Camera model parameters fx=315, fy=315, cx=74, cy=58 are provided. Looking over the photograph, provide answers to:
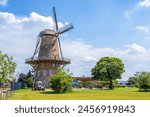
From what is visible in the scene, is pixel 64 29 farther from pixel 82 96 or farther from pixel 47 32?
pixel 82 96

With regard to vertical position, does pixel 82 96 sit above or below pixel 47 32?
below

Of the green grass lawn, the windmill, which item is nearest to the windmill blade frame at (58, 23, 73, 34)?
the windmill

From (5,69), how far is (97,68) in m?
49.4

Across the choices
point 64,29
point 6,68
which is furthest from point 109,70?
point 6,68

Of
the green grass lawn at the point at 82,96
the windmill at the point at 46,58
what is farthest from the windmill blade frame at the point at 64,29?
the green grass lawn at the point at 82,96

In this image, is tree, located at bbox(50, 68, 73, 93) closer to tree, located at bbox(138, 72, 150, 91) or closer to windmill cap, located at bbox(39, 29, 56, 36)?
tree, located at bbox(138, 72, 150, 91)

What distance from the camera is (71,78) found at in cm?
6025

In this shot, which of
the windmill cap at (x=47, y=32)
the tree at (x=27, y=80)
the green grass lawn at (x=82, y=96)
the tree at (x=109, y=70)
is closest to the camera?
the green grass lawn at (x=82, y=96)

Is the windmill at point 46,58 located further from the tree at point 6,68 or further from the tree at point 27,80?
the tree at point 6,68

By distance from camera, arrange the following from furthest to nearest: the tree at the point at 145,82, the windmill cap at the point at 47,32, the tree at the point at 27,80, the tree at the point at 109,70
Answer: the tree at the point at 109,70, the tree at the point at 27,80, the windmill cap at the point at 47,32, the tree at the point at 145,82

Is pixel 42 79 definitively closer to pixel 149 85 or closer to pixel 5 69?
pixel 149 85

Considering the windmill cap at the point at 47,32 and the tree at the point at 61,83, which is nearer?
the tree at the point at 61,83

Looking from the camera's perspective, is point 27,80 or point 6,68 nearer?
point 6,68

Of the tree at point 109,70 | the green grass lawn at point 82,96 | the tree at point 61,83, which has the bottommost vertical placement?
the green grass lawn at point 82,96
